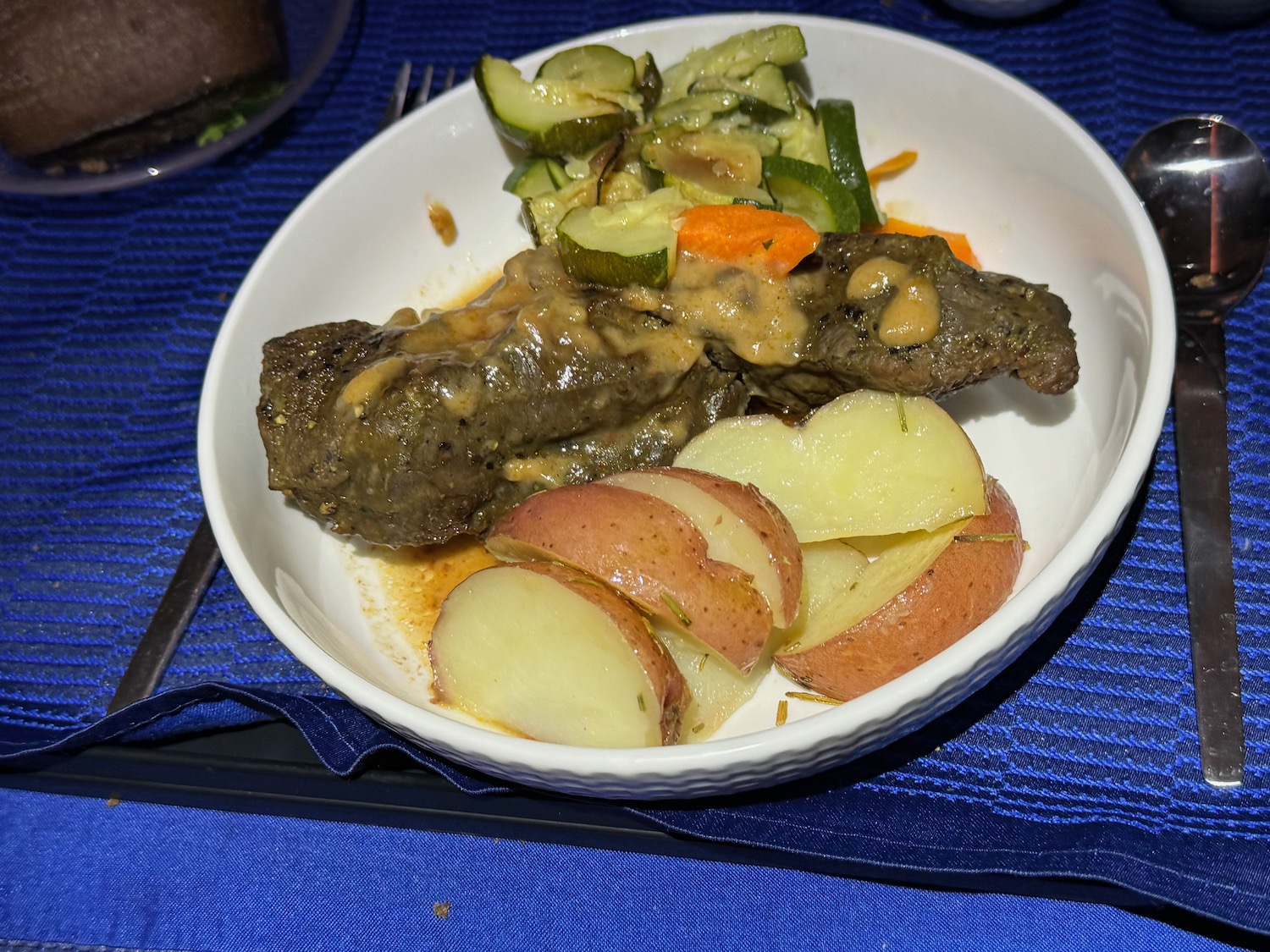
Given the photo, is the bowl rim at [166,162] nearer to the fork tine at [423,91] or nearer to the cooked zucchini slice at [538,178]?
the fork tine at [423,91]

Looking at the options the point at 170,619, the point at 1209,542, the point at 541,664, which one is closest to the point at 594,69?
the point at 541,664

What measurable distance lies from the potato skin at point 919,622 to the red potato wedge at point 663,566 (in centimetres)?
18

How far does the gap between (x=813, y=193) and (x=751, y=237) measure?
501 millimetres

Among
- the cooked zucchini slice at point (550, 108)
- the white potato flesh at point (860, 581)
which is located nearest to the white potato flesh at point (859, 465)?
the white potato flesh at point (860, 581)

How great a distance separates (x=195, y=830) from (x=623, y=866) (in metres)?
1.19

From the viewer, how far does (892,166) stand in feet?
11.7

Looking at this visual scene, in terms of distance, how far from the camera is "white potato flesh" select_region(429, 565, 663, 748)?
2242 mm

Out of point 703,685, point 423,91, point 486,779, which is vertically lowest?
point 486,779

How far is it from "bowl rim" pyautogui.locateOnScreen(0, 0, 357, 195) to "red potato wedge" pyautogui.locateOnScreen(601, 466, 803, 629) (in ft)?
9.30

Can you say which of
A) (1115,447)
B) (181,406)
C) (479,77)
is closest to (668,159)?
(479,77)

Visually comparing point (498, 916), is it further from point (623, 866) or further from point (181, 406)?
point (181, 406)

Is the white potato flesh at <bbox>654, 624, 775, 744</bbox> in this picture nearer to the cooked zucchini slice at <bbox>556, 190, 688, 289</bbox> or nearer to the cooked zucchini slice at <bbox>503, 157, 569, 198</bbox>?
the cooked zucchini slice at <bbox>556, 190, 688, 289</bbox>

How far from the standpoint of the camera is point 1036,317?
2.67m

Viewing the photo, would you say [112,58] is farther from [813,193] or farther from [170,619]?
[813,193]
